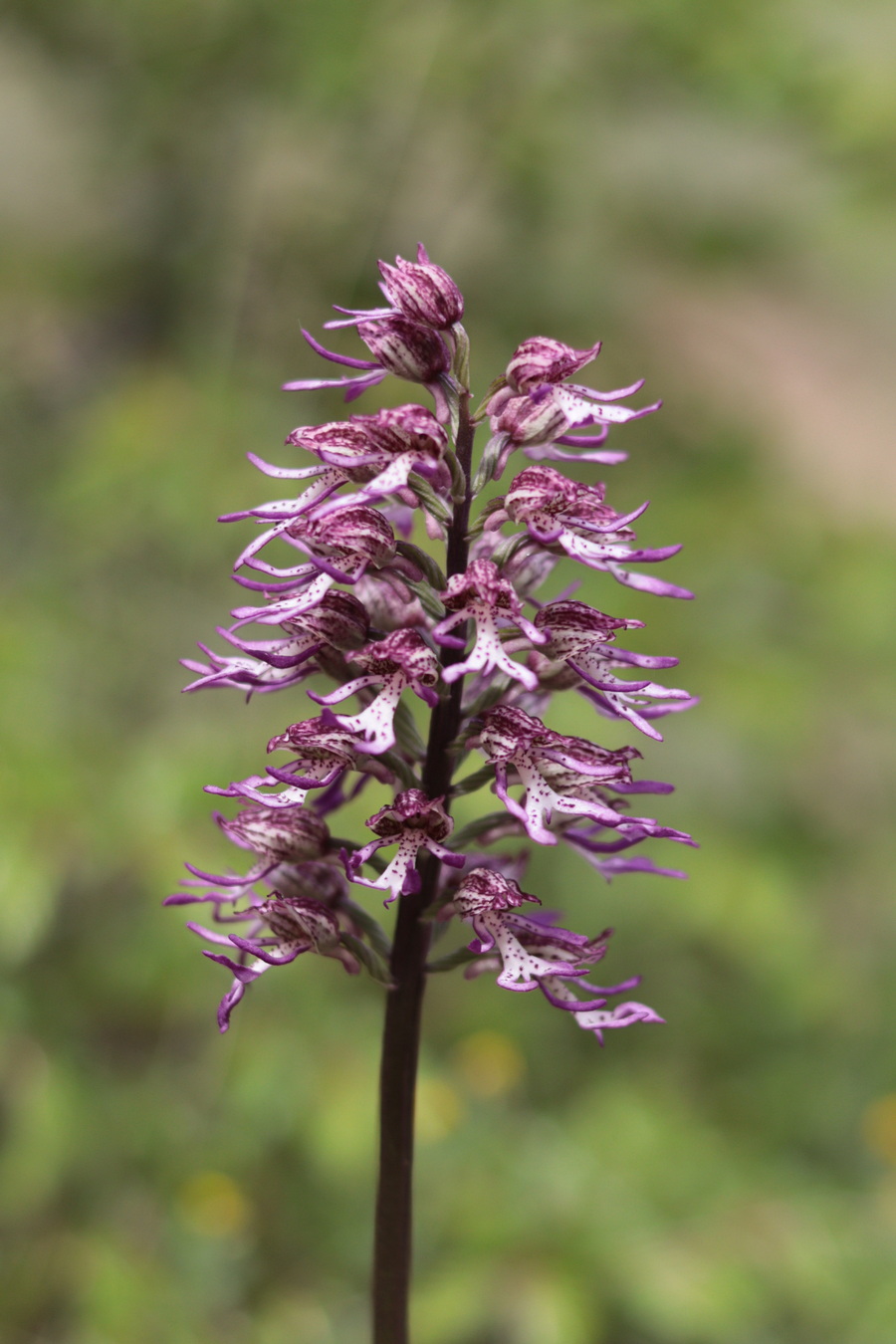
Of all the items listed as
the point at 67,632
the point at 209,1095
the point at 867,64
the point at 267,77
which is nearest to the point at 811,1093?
the point at 209,1095

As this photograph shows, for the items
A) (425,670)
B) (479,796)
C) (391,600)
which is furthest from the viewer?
(479,796)

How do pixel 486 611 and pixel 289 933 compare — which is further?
pixel 289 933

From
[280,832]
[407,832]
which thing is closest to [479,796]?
[280,832]

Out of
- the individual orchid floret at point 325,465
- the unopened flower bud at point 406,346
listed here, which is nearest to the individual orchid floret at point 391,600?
the individual orchid floret at point 325,465

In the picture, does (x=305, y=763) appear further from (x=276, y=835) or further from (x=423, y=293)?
(x=423, y=293)

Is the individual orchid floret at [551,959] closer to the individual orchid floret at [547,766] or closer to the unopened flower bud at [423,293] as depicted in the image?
the individual orchid floret at [547,766]

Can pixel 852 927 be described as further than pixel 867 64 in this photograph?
Yes

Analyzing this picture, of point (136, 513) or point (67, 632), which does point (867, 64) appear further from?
point (67, 632)

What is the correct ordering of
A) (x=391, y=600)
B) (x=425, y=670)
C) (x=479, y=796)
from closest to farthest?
(x=425, y=670) → (x=391, y=600) → (x=479, y=796)
